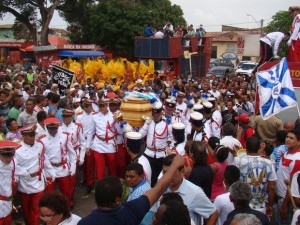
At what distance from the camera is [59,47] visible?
2972 cm

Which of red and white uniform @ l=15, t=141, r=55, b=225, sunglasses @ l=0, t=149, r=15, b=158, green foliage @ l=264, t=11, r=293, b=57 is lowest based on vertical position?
red and white uniform @ l=15, t=141, r=55, b=225

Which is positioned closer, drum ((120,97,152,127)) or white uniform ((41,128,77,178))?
white uniform ((41,128,77,178))

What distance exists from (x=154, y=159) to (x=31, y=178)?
2.25 m

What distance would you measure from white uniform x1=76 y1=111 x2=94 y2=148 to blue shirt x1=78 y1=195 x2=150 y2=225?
4.88m

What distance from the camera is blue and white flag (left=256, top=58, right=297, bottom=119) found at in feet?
22.1

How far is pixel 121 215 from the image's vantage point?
308 centimetres

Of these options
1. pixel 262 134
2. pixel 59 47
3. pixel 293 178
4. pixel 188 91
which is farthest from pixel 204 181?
pixel 59 47

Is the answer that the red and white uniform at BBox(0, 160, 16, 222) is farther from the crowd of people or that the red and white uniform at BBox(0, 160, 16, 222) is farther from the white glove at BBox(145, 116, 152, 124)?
the white glove at BBox(145, 116, 152, 124)

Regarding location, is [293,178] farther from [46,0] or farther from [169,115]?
[46,0]

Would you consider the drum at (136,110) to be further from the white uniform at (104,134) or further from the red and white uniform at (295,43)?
the red and white uniform at (295,43)

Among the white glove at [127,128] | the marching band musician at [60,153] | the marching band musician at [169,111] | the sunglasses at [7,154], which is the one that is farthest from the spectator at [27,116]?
the sunglasses at [7,154]

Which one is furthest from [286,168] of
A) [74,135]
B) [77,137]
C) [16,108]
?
[16,108]

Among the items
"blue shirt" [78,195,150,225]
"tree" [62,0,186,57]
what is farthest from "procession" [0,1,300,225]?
"tree" [62,0,186,57]

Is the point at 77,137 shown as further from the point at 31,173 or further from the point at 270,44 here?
the point at 270,44
